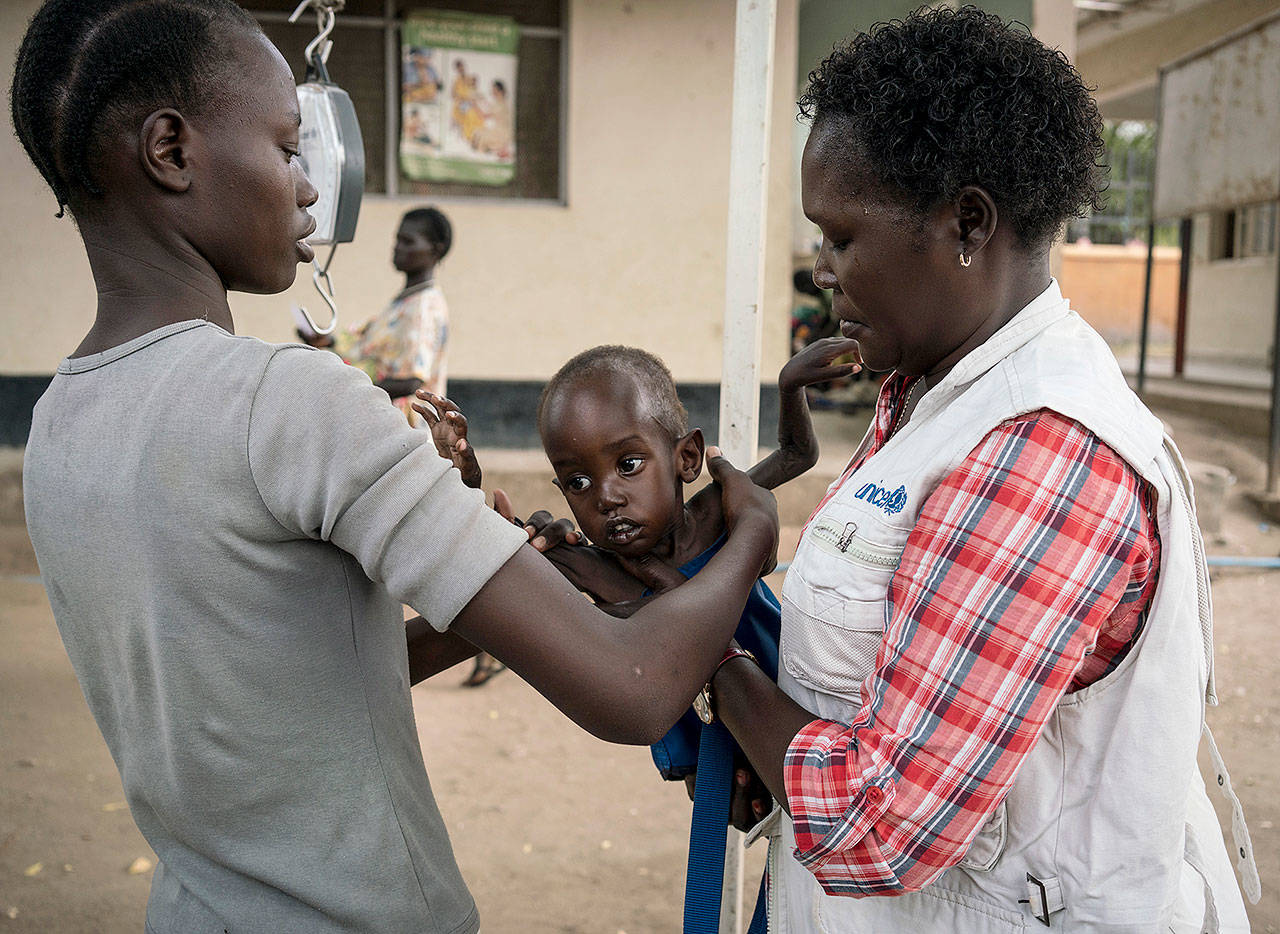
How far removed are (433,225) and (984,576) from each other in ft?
14.4

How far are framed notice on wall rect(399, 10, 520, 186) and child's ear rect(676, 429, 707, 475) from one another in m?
5.60

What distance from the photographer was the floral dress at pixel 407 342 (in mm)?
4801

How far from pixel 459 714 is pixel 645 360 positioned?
306 centimetres

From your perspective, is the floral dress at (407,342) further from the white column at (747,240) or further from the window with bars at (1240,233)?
the window with bars at (1240,233)

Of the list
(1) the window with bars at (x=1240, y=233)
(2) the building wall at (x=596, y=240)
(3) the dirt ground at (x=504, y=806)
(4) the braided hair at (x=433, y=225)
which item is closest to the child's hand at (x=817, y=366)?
(3) the dirt ground at (x=504, y=806)

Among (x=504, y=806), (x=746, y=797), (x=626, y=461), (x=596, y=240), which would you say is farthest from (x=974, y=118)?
(x=596, y=240)

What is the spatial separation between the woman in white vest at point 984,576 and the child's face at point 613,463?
515mm

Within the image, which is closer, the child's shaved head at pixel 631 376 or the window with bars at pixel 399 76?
the child's shaved head at pixel 631 376

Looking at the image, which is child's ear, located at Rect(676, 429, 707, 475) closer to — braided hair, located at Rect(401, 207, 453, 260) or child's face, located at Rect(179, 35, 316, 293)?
child's face, located at Rect(179, 35, 316, 293)

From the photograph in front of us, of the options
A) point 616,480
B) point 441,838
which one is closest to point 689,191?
point 616,480

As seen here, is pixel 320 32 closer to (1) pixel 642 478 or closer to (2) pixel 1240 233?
(1) pixel 642 478

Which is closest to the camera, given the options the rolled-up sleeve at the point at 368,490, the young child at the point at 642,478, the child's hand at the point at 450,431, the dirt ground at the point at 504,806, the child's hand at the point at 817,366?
the rolled-up sleeve at the point at 368,490

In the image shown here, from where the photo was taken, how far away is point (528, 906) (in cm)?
325

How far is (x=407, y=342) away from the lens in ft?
15.8
